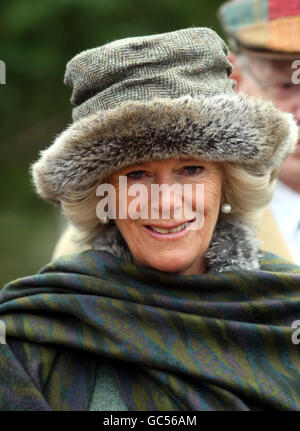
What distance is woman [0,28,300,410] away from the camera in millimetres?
3316

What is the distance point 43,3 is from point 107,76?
585cm

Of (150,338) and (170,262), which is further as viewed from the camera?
(170,262)

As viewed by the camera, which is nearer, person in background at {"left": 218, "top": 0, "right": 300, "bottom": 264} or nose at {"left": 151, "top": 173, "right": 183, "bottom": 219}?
nose at {"left": 151, "top": 173, "right": 183, "bottom": 219}

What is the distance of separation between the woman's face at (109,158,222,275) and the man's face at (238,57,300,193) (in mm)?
1532

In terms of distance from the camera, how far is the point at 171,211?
3.42m

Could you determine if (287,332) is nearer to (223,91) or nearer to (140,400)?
(140,400)

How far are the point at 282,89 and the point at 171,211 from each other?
195cm

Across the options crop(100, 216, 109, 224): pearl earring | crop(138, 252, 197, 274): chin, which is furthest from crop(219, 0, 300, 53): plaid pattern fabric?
crop(138, 252, 197, 274): chin

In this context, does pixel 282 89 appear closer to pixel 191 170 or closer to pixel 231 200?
pixel 231 200

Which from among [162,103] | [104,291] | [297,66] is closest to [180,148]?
[162,103]

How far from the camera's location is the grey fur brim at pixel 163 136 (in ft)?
10.8

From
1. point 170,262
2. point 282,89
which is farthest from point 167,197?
point 282,89

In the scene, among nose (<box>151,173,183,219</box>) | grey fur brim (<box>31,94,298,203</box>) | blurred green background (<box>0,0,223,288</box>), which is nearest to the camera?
grey fur brim (<box>31,94,298,203</box>)

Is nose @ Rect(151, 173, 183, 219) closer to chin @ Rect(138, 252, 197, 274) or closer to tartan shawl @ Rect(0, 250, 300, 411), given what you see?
chin @ Rect(138, 252, 197, 274)
